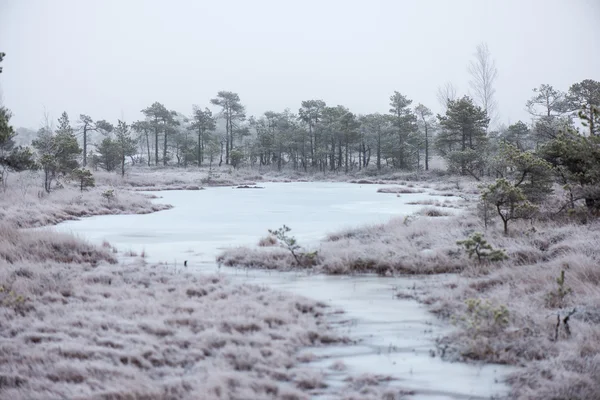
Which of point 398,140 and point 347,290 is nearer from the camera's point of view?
point 347,290

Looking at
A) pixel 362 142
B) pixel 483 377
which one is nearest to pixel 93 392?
pixel 483 377

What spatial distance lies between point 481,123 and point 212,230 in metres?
41.9

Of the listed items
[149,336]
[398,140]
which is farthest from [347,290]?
[398,140]

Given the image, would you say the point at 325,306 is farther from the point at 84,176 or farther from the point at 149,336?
the point at 84,176

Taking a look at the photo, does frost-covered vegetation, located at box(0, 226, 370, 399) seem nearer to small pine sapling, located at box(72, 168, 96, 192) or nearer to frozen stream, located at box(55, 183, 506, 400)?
frozen stream, located at box(55, 183, 506, 400)

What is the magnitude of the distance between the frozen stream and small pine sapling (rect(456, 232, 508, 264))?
1480mm

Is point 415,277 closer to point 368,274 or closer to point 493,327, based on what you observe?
point 368,274

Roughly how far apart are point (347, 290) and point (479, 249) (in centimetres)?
356

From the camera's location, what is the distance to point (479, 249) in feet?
34.1

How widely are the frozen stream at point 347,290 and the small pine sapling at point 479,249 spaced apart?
1.48 meters

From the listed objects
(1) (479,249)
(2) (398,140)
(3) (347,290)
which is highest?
(2) (398,140)

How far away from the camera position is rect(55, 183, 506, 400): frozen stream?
4918 millimetres

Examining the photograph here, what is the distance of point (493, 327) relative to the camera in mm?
5949

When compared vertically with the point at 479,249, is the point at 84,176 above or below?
above
